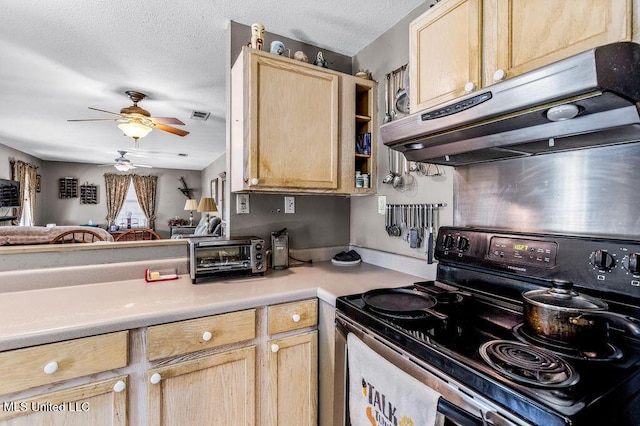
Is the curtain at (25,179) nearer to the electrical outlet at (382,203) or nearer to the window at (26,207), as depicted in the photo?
the window at (26,207)

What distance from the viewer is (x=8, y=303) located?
1.19 meters

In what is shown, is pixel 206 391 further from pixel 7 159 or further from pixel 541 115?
pixel 7 159

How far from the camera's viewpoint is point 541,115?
0.85 metres

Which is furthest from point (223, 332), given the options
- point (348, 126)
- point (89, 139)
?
point (89, 139)

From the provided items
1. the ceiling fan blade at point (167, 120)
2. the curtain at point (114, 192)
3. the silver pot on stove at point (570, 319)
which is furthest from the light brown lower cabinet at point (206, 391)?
the curtain at point (114, 192)

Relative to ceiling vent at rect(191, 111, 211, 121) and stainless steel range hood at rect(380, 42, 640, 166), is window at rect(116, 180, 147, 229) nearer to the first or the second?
ceiling vent at rect(191, 111, 211, 121)

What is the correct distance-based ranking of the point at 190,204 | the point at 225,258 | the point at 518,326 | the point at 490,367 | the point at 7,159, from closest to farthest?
1. the point at 490,367
2. the point at 518,326
3. the point at 225,258
4. the point at 7,159
5. the point at 190,204

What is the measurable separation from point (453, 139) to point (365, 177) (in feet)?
2.67

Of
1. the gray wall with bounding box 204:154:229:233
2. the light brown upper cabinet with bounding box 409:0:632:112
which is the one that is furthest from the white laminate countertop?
the gray wall with bounding box 204:154:229:233

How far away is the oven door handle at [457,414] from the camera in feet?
2.26

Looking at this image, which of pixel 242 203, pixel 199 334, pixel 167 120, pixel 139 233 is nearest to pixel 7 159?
pixel 139 233

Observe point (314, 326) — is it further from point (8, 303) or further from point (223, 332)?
point (8, 303)

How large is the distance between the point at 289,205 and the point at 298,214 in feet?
0.30

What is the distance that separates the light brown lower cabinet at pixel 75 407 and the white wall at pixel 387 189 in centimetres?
142
